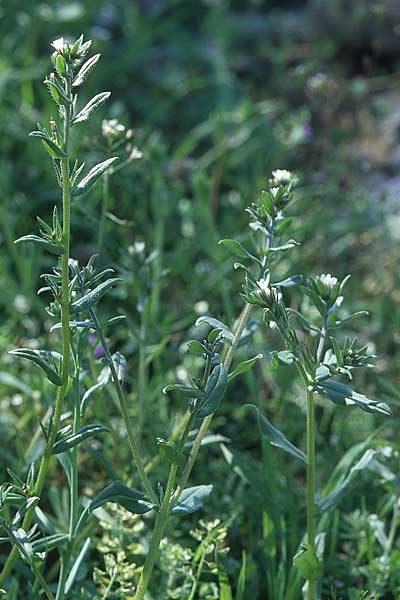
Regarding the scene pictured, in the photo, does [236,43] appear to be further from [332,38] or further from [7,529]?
[7,529]

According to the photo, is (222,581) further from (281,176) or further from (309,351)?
(281,176)

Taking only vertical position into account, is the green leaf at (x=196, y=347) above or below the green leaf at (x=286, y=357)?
above

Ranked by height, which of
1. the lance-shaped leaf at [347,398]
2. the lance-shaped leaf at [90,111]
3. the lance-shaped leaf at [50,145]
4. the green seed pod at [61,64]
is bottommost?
the lance-shaped leaf at [347,398]

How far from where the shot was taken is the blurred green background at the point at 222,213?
1.83 metres

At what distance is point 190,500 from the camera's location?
1.46 meters

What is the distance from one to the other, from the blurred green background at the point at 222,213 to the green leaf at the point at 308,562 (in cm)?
13

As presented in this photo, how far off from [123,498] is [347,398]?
39cm

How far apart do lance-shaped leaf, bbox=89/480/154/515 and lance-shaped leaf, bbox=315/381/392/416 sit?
0.33m

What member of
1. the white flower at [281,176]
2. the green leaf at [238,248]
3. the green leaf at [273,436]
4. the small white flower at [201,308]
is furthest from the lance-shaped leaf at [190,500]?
the small white flower at [201,308]

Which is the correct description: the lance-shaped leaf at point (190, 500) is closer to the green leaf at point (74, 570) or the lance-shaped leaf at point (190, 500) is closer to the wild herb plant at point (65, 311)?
the wild herb plant at point (65, 311)

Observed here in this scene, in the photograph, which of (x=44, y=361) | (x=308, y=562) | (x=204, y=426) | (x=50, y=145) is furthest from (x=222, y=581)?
(x=50, y=145)

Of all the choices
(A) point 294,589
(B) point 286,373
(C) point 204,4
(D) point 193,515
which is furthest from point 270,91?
(A) point 294,589

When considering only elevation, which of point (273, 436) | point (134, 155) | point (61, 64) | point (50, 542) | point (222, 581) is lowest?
point (222, 581)

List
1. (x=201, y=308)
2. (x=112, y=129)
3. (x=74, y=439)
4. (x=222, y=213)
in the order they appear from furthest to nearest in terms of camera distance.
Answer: (x=222, y=213), (x=201, y=308), (x=112, y=129), (x=74, y=439)
